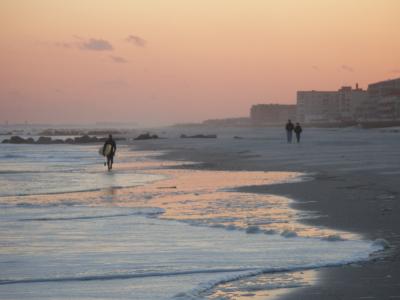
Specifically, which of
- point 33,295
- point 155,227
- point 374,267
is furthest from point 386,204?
point 33,295

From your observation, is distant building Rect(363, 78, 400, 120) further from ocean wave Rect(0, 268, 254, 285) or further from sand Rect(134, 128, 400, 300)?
ocean wave Rect(0, 268, 254, 285)

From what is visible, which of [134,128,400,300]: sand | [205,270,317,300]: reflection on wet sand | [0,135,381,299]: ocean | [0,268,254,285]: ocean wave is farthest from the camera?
[0,268,254,285]: ocean wave

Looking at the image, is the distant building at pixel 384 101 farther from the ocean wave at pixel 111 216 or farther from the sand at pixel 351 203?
the ocean wave at pixel 111 216

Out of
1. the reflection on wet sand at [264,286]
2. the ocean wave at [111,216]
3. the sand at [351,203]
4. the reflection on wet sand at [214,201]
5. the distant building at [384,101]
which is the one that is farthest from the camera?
the distant building at [384,101]

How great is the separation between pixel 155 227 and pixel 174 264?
3045 millimetres

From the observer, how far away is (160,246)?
29.9 ft

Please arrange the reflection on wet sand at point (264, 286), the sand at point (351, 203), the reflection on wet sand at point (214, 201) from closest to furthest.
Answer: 1. the reflection on wet sand at point (264, 286)
2. the sand at point (351, 203)
3. the reflection on wet sand at point (214, 201)

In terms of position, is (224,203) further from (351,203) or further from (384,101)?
(384,101)

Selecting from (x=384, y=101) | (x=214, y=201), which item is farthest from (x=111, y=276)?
(x=384, y=101)

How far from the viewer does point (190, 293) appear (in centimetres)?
655

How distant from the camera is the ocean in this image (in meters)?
6.89

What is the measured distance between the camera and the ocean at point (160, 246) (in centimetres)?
689

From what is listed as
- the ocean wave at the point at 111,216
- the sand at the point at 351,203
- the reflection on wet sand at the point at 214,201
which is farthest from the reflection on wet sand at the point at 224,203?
the sand at the point at 351,203

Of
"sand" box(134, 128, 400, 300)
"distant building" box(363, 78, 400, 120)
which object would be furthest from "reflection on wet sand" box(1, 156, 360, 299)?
"distant building" box(363, 78, 400, 120)
